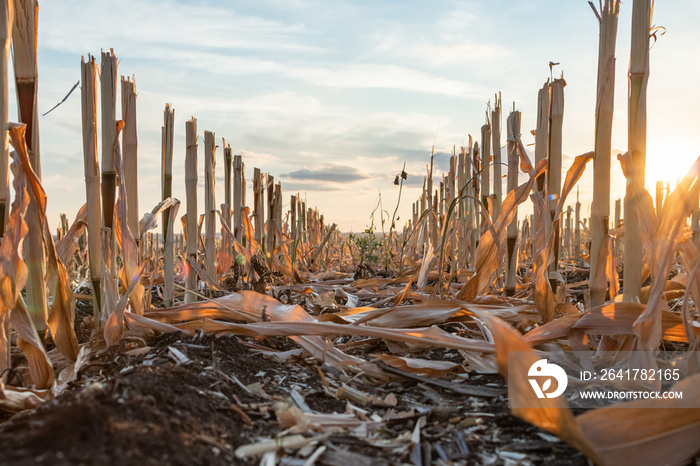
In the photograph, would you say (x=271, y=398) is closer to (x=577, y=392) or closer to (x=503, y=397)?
(x=503, y=397)

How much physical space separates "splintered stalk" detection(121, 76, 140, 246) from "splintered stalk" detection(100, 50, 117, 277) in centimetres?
21

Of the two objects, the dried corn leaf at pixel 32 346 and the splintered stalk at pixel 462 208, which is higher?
the splintered stalk at pixel 462 208

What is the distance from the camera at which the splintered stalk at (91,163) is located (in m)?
2.45

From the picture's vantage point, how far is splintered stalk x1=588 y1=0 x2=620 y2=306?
233cm

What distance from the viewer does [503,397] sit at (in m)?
1.90

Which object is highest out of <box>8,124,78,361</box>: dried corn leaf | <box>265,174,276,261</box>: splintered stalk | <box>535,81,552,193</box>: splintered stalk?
<box>535,81,552,193</box>: splintered stalk

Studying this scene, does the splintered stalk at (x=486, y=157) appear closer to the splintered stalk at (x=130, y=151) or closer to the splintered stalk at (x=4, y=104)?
the splintered stalk at (x=130, y=151)

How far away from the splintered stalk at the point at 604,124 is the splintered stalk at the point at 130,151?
2307 millimetres

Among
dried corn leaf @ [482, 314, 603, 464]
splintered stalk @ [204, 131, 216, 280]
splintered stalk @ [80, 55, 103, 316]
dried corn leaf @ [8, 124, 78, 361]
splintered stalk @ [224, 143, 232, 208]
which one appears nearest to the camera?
dried corn leaf @ [482, 314, 603, 464]

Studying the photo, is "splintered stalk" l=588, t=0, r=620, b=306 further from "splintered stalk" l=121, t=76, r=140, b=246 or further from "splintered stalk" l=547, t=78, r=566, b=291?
"splintered stalk" l=121, t=76, r=140, b=246

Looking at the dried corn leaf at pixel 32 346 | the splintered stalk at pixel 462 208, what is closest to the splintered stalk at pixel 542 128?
the splintered stalk at pixel 462 208

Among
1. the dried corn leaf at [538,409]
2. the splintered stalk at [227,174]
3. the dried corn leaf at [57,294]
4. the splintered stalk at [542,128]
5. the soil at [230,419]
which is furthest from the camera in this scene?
the splintered stalk at [227,174]

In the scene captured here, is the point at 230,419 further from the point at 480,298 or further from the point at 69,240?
the point at 480,298

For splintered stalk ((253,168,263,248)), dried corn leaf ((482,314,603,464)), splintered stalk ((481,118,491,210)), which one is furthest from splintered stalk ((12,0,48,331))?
splintered stalk ((253,168,263,248))
